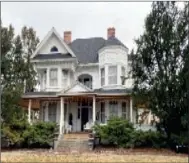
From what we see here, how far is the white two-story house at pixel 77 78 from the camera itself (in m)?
33.4

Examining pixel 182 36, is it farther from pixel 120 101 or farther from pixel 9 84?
pixel 9 84

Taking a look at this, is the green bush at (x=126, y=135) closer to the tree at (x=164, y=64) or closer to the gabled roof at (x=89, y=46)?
the tree at (x=164, y=64)

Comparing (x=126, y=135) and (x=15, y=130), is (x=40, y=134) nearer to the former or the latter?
(x=15, y=130)

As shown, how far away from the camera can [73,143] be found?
28.4 m

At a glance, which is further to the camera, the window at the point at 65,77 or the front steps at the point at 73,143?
the window at the point at 65,77

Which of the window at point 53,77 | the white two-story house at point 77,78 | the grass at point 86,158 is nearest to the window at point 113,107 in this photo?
the white two-story house at point 77,78

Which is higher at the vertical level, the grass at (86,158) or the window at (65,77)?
the window at (65,77)

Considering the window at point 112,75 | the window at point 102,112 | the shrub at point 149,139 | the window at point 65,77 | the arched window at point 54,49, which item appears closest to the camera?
the shrub at point 149,139

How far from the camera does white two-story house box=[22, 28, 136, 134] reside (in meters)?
33.4

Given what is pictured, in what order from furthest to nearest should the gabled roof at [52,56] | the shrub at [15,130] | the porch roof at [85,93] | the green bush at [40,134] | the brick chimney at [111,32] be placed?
the brick chimney at [111,32]
the gabled roof at [52,56]
the porch roof at [85,93]
the green bush at [40,134]
the shrub at [15,130]

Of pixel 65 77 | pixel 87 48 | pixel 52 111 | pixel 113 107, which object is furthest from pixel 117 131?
pixel 87 48

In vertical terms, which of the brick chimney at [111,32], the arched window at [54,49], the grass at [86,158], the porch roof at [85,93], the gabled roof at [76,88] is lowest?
the grass at [86,158]

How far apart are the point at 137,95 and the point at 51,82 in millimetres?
11030

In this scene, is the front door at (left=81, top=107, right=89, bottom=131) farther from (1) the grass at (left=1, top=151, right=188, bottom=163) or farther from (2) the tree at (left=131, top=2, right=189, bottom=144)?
(1) the grass at (left=1, top=151, right=188, bottom=163)
